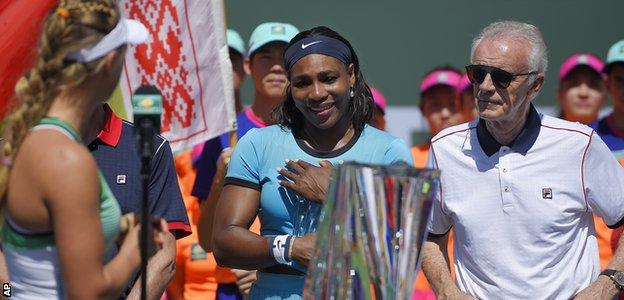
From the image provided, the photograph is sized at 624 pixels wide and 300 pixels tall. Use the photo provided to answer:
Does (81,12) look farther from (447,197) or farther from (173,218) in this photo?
(447,197)

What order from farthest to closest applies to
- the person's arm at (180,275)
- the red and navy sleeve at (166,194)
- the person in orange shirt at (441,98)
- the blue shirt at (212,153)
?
the person in orange shirt at (441,98) < the person's arm at (180,275) < the blue shirt at (212,153) < the red and navy sleeve at (166,194)

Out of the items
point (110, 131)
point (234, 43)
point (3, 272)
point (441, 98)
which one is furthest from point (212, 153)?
point (441, 98)

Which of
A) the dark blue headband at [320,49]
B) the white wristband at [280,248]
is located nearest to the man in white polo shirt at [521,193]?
the dark blue headband at [320,49]

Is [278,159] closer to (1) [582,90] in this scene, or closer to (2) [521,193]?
(2) [521,193]

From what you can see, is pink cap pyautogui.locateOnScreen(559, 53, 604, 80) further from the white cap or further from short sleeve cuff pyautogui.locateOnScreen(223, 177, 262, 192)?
the white cap

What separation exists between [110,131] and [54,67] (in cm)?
Result: 123

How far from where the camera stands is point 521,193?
5.18 metres

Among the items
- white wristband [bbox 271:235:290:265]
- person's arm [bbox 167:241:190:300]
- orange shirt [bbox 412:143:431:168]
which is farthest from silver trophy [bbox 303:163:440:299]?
orange shirt [bbox 412:143:431:168]

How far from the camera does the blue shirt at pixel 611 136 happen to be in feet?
23.7

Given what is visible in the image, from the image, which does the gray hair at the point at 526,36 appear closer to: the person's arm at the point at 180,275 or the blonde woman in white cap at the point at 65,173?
the blonde woman in white cap at the point at 65,173

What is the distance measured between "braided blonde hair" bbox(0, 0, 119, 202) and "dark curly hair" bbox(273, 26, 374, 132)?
144cm

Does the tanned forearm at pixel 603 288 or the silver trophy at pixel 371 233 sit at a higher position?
the silver trophy at pixel 371 233

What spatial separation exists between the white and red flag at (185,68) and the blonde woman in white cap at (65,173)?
235 cm

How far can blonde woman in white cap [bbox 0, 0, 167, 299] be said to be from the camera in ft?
11.8
